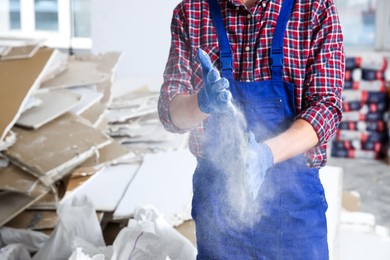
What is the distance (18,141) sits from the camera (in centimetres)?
263

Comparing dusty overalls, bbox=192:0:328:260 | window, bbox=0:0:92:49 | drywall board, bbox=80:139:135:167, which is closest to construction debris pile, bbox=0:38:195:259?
drywall board, bbox=80:139:135:167

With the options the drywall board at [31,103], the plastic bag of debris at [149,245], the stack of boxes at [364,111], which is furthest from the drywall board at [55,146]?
the stack of boxes at [364,111]

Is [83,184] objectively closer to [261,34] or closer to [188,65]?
[188,65]

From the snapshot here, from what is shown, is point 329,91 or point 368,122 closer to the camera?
point 329,91

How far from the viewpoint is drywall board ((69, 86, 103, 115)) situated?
3010mm

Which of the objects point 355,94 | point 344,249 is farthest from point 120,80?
point 355,94

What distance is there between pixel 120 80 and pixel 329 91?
2.28 metres

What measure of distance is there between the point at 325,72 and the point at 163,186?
1157 millimetres

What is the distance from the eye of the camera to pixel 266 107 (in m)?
1.50

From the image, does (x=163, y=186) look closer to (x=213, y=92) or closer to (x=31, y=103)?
(x=31, y=103)

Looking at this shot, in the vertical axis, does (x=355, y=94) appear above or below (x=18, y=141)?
below

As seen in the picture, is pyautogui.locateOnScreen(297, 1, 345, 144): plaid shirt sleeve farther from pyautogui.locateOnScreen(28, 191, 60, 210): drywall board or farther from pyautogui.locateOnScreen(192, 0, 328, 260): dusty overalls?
pyautogui.locateOnScreen(28, 191, 60, 210): drywall board

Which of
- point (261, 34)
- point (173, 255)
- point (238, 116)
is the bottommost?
point (173, 255)

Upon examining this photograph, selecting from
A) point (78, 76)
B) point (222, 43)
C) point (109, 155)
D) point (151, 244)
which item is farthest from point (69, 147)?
point (222, 43)
